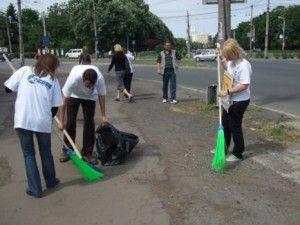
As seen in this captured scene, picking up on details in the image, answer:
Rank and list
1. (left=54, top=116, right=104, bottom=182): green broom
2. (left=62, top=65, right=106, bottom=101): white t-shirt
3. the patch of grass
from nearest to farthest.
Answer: (left=54, top=116, right=104, bottom=182): green broom < (left=62, top=65, right=106, bottom=101): white t-shirt < the patch of grass

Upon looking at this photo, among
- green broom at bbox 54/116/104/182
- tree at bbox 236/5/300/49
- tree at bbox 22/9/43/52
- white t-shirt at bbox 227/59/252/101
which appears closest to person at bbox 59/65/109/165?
green broom at bbox 54/116/104/182

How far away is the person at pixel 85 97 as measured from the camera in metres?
7.50

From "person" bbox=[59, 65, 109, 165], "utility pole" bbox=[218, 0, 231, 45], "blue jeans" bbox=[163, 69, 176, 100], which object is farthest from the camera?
"blue jeans" bbox=[163, 69, 176, 100]

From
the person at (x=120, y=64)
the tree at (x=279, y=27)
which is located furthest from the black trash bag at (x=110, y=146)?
the tree at (x=279, y=27)

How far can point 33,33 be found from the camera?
101812mm

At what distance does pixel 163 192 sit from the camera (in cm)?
644

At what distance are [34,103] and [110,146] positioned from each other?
184cm

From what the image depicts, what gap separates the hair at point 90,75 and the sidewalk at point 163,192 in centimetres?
122

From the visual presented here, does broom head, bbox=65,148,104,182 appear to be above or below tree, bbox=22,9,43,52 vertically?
below

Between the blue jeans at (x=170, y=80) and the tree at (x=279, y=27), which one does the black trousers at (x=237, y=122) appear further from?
the tree at (x=279, y=27)

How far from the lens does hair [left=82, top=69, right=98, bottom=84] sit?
24.2 ft

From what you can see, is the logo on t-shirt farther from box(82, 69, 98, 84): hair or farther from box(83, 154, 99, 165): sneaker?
box(83, 154, 99, 165): sneaker

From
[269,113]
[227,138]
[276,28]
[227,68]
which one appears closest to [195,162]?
[227,138]

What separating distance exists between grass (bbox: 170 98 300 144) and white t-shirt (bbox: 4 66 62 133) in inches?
177
